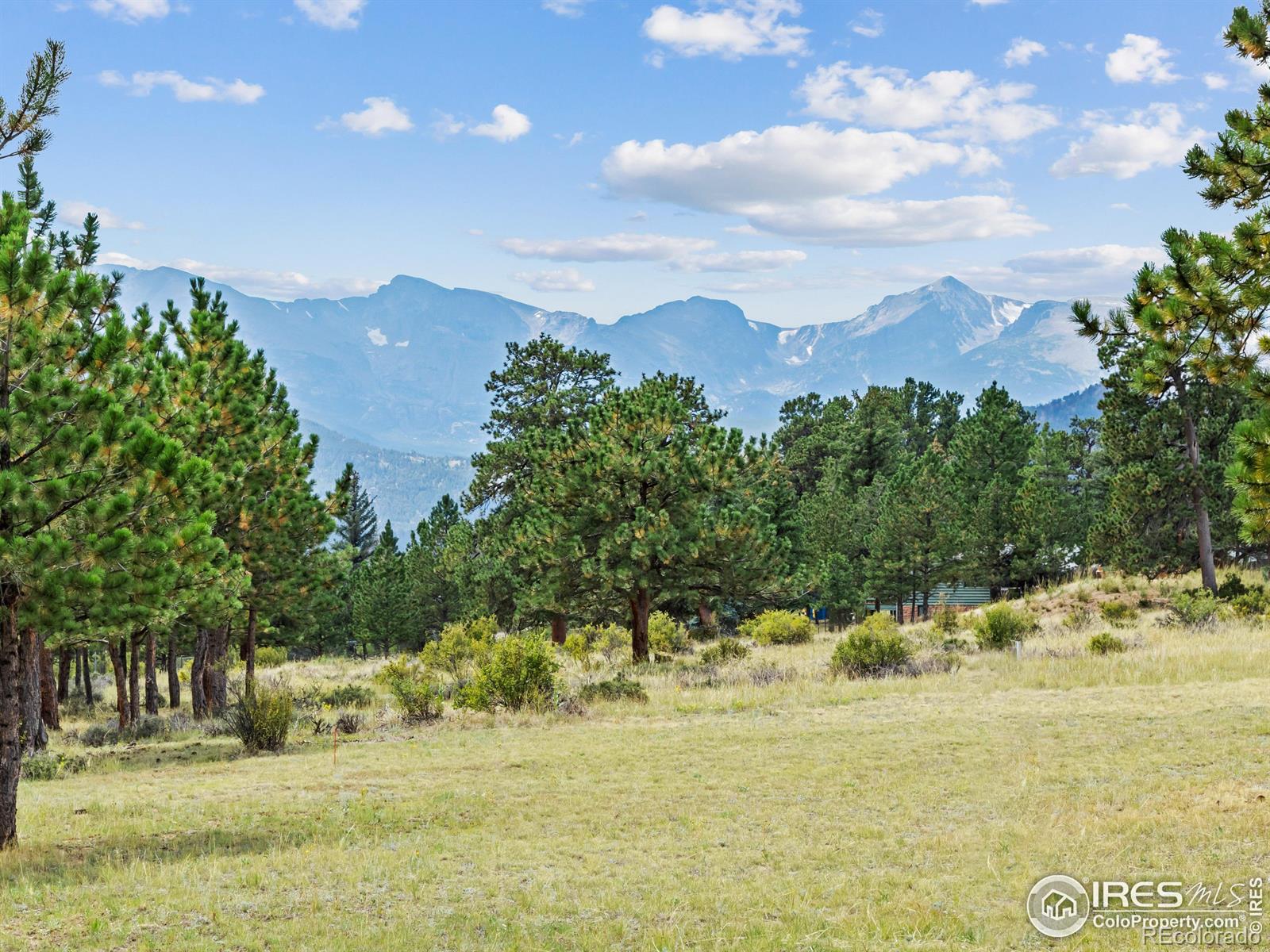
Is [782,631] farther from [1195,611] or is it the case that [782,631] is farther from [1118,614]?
[1195,611]

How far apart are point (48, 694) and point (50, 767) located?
8.49 meters

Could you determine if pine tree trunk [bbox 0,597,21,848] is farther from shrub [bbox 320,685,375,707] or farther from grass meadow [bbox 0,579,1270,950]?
shrub [bbox 320,685,375,707]

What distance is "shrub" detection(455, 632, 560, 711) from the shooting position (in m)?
17.9

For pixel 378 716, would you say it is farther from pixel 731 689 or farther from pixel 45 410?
pixel 45 410

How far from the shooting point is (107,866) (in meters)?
8.33

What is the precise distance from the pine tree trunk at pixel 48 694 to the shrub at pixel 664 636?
1553cm

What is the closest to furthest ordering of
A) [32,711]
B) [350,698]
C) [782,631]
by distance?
[32,711] < [350,698] < [782,631]

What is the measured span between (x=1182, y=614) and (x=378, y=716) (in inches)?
835

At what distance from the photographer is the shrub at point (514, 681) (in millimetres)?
17875

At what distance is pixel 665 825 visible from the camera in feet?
31.6

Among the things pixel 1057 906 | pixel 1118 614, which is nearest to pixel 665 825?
pixel 1057 906

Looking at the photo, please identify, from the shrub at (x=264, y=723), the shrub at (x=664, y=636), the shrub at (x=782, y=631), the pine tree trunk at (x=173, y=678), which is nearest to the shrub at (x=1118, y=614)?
the shrub at (x=782, y=631)

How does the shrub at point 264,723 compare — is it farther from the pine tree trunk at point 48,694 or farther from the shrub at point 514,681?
the pine tree trunk at point 48,694

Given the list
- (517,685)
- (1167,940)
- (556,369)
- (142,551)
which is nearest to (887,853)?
(1167,940)
